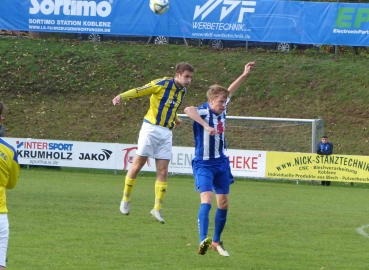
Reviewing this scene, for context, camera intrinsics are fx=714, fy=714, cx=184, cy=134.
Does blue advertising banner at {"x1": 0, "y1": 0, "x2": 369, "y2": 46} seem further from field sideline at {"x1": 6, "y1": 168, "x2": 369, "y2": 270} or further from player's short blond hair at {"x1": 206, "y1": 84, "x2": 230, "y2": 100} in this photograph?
player's short blond hair at {"x1": 206, "y1": 84, "x2": 230, "y2": 100}

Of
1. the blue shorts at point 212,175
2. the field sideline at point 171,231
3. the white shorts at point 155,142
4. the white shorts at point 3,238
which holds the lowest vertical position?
the field sideline at point 171,231

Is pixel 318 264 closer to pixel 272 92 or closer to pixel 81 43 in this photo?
pixel 272 92

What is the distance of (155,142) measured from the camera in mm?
10414

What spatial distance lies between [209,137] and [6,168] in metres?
3.39

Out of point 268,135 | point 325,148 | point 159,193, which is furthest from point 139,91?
point 268,135

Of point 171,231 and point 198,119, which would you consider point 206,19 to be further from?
point 198,119

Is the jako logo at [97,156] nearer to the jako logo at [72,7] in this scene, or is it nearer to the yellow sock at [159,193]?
the jako logo at [72,7]

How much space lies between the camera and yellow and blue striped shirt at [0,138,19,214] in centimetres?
534

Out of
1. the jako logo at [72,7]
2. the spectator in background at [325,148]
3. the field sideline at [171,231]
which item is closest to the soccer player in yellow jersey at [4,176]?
the field sideline at [171,231]

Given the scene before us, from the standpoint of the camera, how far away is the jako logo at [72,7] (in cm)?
2889

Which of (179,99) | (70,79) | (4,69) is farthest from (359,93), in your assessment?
(179,99)

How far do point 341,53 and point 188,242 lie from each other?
77.0ft

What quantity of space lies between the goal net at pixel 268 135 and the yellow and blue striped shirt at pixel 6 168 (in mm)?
19825

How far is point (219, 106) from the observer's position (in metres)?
8.27
